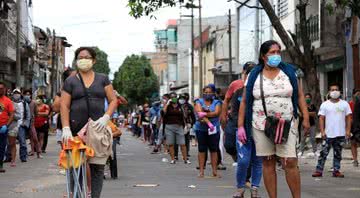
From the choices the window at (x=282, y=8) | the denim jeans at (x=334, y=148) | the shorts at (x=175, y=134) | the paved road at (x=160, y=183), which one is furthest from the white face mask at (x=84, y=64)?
the window at (x=282, y=8)

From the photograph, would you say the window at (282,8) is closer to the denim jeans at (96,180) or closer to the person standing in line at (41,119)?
the person standing in line at (41,119)

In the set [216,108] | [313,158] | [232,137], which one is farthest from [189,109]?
[232,137]

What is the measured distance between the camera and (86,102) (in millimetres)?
7520

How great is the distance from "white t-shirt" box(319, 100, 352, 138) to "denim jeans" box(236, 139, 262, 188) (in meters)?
3.87

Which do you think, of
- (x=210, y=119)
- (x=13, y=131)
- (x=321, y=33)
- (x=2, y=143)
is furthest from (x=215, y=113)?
(x=321, y=33)

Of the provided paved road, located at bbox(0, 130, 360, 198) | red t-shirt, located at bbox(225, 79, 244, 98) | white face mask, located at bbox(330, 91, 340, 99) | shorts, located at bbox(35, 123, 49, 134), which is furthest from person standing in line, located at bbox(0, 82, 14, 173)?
white face mask, located at bbox(330, 91, 340, 99)

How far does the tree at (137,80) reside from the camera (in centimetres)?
9656

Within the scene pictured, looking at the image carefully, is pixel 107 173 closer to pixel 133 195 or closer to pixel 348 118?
pixel 133 195

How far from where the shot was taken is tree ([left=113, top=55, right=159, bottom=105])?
9656 cm

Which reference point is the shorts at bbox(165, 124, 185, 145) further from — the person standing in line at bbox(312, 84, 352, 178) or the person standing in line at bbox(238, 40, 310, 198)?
the person standing in line at bbox(238, 40, 310, 198)

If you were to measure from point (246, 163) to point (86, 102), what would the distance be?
2.54 meters

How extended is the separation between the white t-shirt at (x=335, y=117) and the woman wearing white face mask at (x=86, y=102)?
6.19m

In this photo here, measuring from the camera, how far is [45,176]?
42.9ft

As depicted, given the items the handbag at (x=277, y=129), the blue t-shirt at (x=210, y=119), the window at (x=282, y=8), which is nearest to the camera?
the handbag at (x=277, y=129)
